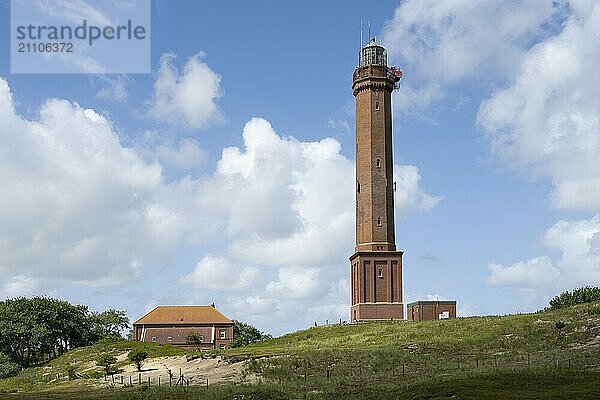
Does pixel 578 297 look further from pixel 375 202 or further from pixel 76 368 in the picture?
pixel 76 368

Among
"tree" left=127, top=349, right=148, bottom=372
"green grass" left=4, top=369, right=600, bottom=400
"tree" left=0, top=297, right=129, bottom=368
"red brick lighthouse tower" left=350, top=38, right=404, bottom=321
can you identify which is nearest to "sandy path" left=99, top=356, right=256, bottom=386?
"tree" left=127, top=349, right=148, bottom=372

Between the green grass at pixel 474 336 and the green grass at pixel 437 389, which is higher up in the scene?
the green grass at pixel 474 336

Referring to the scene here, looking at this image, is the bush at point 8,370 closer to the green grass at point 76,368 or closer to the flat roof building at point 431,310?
the green grass at point 76,368

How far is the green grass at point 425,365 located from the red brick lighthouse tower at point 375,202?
918 centimetres

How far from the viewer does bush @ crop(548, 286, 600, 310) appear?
84.8m

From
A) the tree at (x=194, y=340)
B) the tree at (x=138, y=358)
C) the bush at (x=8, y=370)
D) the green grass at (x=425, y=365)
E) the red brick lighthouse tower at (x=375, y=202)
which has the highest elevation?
the red brick lighthouse tower at (x=375, y=202)

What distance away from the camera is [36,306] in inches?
3957

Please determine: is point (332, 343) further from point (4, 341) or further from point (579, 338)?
point (4, 341)

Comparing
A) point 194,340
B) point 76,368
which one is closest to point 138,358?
point 76,368

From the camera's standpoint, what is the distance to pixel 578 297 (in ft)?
281

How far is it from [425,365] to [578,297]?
4299 cm

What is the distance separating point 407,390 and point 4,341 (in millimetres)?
70714

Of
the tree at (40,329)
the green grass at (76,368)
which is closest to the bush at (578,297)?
the green grass at (76,368)

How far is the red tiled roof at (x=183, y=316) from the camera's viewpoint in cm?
11019
